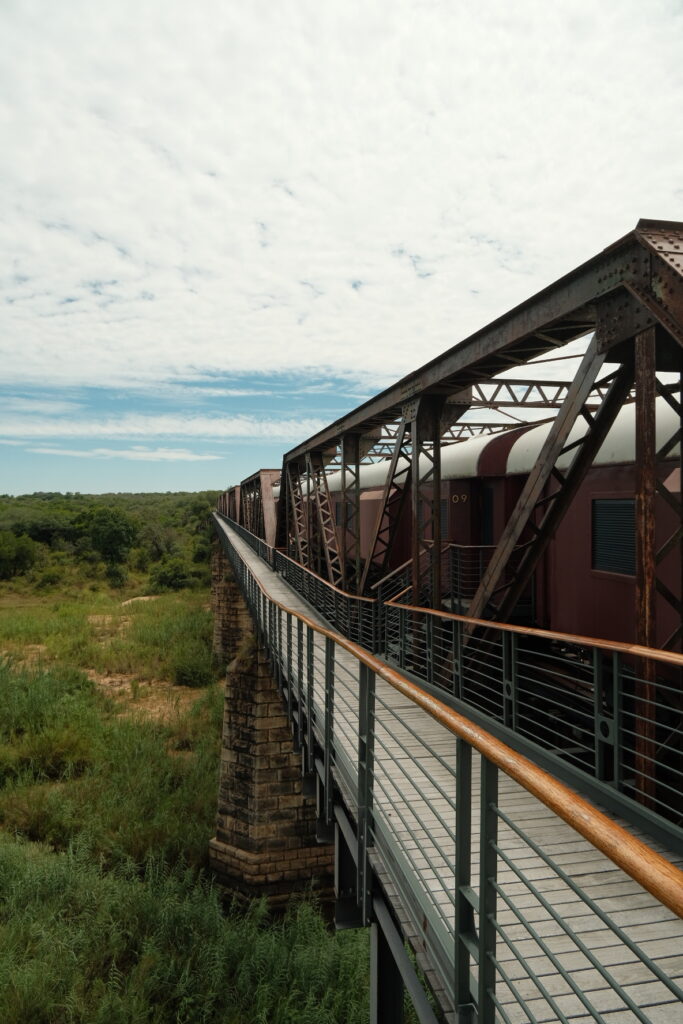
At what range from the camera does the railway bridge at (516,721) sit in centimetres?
256

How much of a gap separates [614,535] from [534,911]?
474cm

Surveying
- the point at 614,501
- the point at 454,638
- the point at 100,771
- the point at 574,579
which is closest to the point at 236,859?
the point at 100,771

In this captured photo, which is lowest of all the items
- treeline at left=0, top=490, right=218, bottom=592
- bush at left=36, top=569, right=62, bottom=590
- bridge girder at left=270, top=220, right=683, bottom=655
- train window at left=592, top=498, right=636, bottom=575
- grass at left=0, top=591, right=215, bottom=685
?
grass at left=0, top=591, right=215, bottom=685

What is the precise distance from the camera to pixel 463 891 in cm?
250

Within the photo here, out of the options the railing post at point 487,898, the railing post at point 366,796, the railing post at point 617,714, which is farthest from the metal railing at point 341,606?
the railing post at point 487,898

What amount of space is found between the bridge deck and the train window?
9.91ft

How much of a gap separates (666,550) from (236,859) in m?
9.36

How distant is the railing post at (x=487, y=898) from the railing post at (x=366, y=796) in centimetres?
154

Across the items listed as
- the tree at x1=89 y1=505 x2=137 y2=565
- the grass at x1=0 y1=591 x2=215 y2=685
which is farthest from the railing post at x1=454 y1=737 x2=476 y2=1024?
the tree at x1=89 y1=505 x2=137 y2=565

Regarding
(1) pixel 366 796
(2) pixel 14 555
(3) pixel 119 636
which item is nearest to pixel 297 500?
(3) pixel 119 636

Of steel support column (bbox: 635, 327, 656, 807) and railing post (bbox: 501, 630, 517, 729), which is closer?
steel support column (bbox: 635, 327, 656, 807)

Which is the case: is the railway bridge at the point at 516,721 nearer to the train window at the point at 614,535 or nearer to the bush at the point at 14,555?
the train window at the point at 614,535

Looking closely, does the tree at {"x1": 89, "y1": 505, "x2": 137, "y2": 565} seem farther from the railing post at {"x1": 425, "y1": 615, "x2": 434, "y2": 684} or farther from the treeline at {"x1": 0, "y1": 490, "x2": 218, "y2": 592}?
the railing post at {"x1": 425, "y1": 615, "x2": 434, "y2": 684}

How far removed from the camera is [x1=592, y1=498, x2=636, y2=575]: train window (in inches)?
267
